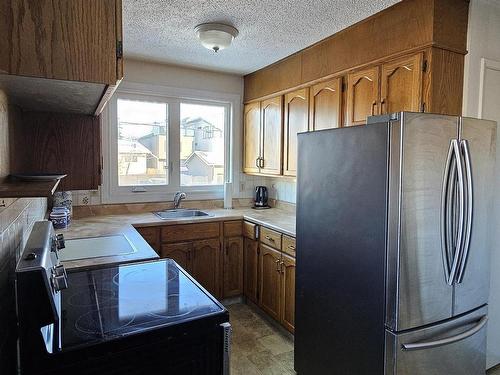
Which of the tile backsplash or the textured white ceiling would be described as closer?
the tile backsplash

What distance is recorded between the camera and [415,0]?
1887mm

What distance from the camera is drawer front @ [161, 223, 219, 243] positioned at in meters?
2.86

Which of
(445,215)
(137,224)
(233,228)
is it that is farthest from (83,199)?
(445,215)

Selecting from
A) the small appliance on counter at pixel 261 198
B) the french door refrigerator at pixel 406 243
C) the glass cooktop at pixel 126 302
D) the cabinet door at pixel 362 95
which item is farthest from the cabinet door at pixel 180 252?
the cabinet door at pixel 362 95

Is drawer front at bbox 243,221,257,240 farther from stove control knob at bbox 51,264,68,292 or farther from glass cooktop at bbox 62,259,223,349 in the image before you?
stove control knob at bbox 51,264,68,292

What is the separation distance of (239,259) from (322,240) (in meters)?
1.45

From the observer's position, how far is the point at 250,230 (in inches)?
121

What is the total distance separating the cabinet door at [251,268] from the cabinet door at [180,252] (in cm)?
54

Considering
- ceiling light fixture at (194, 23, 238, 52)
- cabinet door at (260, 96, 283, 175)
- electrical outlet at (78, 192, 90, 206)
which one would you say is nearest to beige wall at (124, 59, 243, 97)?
cabinet door at (260, 96, 283, 175)

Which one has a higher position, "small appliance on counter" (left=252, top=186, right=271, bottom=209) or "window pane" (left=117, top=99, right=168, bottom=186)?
"window pane" (left=117, top=99, right=168, bottom=186)

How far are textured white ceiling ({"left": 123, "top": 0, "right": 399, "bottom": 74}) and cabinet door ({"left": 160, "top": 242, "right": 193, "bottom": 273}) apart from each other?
1647 millimetres

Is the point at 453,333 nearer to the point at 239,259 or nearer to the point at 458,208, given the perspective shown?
the point at 458,208

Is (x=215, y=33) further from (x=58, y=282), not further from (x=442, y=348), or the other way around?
(x=442, y=348)

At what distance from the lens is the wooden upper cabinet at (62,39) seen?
2.58 ft
